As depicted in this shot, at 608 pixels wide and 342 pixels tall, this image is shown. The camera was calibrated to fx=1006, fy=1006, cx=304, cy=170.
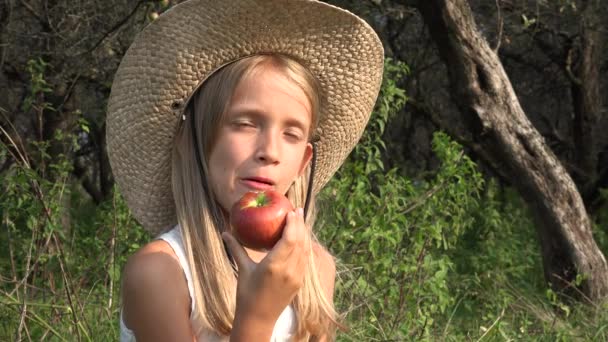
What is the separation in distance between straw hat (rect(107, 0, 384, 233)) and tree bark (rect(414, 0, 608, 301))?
3.18 m

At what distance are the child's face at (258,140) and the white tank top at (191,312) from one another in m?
0.15

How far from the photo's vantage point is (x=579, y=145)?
9.32 metres

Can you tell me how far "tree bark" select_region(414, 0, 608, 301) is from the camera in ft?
19.3

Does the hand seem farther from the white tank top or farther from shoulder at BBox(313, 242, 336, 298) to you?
shoulder at BBox(313, 242, 336, 298)

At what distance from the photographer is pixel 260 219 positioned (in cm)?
211

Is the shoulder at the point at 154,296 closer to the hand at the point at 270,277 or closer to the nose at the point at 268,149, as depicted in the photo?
the hand at the point at 270,277

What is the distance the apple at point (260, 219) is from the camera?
2.12 m

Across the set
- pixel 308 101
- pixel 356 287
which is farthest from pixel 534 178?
pixel 308 101

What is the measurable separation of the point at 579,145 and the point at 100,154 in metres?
4.58

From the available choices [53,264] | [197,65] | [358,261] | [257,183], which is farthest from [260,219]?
[358,261]

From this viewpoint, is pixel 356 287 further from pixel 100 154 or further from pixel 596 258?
pixel 100 154

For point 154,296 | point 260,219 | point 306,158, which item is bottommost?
point 154,296

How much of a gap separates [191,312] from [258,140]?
424 mm

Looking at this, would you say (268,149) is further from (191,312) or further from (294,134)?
(191,312)
